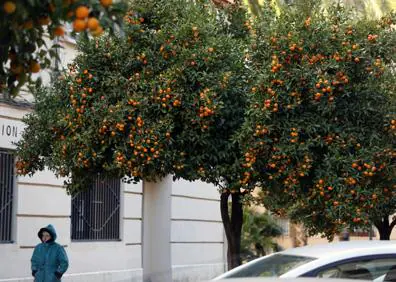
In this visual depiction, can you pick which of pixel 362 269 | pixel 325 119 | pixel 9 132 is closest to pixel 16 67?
pixel 362 269

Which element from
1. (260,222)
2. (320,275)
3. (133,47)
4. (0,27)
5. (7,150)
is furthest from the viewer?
(260,222)

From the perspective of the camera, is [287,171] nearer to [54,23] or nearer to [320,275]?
[320,275]

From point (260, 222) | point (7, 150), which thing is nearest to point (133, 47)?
point (7, 150)

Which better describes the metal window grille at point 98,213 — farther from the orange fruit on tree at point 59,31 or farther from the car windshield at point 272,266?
the orange fruit on tree at point 59,31

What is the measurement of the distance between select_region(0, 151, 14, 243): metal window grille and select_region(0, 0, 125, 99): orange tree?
9888mm

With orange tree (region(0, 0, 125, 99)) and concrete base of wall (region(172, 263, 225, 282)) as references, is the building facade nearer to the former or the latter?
concrete base of wall (region(172, 263, 225, 282))

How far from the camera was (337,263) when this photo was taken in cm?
758

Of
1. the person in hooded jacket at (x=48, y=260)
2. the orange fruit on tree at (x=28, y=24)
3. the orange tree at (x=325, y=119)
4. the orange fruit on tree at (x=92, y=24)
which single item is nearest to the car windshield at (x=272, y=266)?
the orange fruit on tree at (x=28, y=24)

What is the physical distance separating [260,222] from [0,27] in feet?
108

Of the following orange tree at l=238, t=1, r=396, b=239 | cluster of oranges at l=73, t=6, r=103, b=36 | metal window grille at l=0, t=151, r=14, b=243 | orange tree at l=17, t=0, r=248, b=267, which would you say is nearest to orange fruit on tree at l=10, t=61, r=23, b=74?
cluster of oranges at l=73, t=6, r=103, b=36

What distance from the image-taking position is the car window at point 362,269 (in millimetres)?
7559

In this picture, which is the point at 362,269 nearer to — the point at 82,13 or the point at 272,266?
the point at 272,266

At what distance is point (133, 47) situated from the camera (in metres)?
13.4

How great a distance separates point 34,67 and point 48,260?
8533 millimetres
